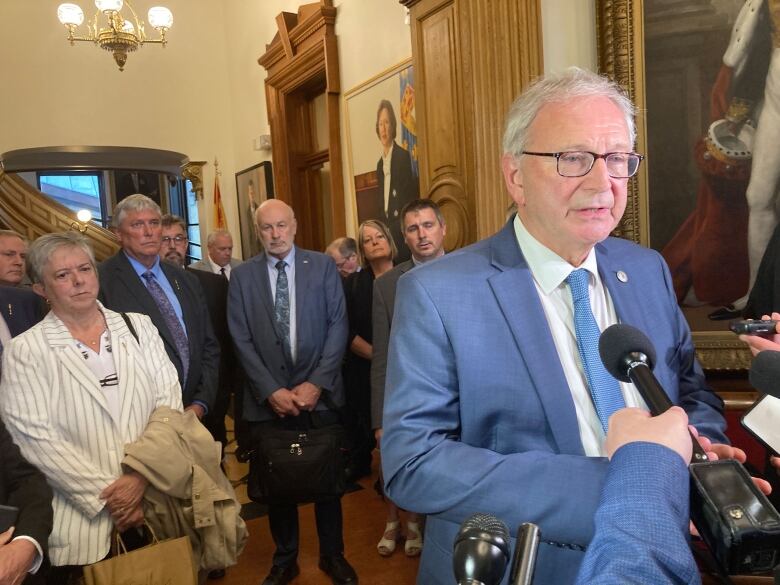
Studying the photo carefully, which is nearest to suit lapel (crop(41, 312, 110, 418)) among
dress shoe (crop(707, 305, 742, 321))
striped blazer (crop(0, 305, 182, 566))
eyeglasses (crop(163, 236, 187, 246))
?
striped blazer (crop(0, 305, 182, 566))

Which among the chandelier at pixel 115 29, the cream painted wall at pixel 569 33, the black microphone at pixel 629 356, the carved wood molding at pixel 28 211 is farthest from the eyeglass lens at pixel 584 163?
the carved wood molding at pixel 28 211

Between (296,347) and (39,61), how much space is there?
A: 25.9 feet

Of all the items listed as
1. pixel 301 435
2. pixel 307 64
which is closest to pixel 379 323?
pixel 301 435

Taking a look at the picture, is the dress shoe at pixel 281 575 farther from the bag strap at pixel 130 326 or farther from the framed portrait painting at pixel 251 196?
the framed portrait painting at pixel 251 196

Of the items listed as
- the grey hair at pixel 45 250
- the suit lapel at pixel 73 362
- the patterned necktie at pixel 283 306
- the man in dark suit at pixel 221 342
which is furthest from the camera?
the man in dark suit at pixel 221 342

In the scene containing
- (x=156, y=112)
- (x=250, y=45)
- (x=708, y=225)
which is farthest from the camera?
(x=156, y=112)

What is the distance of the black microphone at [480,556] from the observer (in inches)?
24.2

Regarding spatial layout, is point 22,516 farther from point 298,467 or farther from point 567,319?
point 567,319

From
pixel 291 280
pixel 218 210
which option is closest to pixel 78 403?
pixel 291 280

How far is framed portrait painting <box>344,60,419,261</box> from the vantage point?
5.12 metres

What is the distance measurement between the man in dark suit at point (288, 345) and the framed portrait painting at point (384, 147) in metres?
1.97

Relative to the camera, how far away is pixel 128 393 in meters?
2.38

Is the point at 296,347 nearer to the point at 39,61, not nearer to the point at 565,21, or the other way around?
the point at 565,21

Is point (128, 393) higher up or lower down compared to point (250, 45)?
lower down
